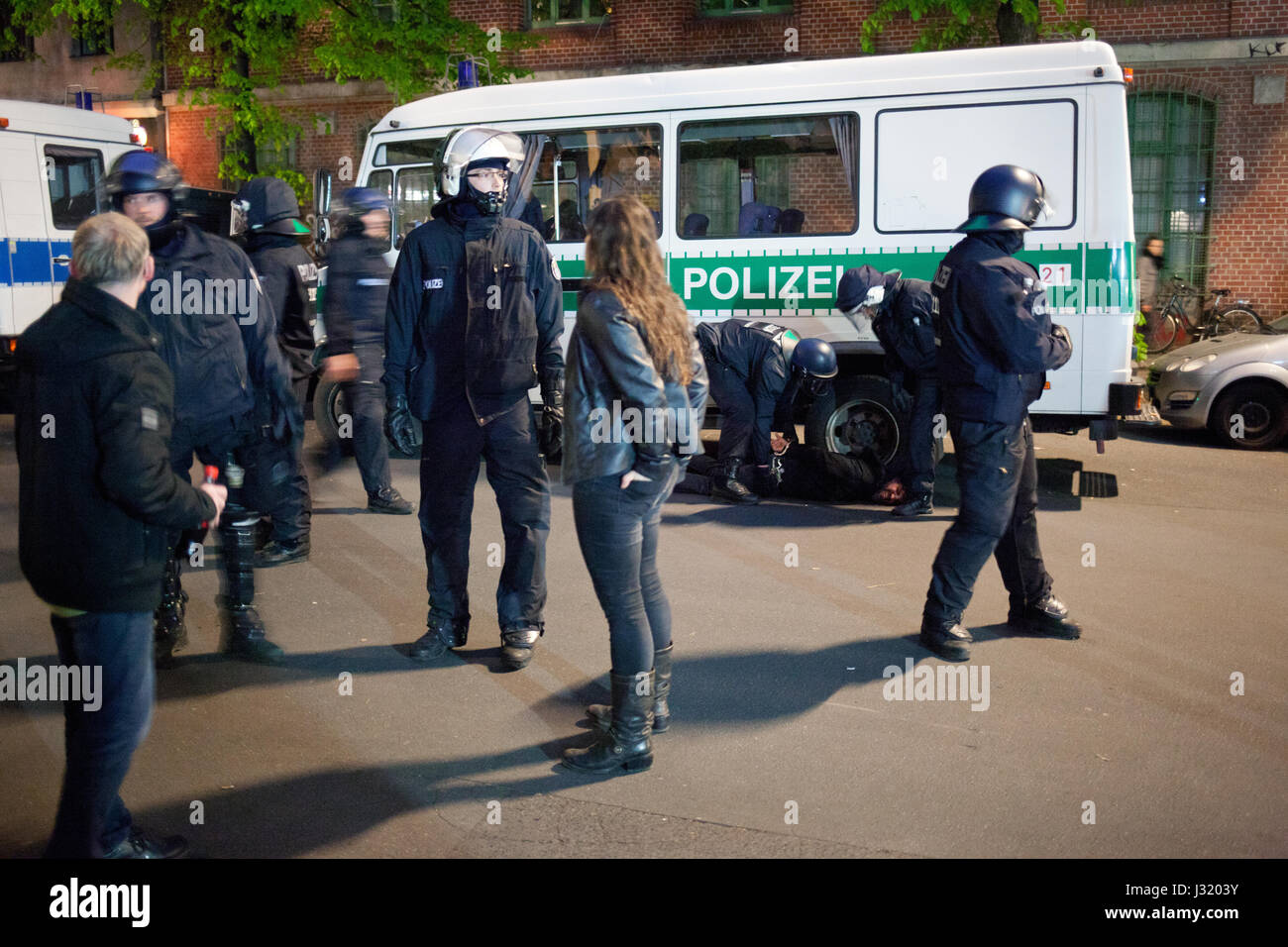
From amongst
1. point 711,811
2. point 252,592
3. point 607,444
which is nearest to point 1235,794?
point 711,811

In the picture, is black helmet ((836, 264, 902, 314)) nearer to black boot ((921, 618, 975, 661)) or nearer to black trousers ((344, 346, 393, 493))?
black trousers ((344, 346, 393, 493))

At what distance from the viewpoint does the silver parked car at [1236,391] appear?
1012 centimetres

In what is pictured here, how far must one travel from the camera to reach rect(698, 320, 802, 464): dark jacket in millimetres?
8070

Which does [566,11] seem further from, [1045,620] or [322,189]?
[1045,620]

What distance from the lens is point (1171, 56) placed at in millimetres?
16984

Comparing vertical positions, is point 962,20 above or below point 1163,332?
above

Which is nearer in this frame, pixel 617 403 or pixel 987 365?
pixel 617 403

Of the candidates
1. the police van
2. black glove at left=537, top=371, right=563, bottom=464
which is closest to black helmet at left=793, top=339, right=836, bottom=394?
the police van

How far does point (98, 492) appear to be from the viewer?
2924mm

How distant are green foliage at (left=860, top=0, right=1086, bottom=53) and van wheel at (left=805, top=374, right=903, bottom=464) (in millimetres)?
6404

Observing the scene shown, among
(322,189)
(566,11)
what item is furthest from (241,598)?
(566,11)

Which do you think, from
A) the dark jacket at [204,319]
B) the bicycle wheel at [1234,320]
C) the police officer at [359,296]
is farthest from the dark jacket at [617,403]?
the bicycle wheel at [1234,320]

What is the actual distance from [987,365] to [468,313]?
86.4 inches

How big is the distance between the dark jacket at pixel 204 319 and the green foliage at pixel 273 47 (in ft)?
36.7
